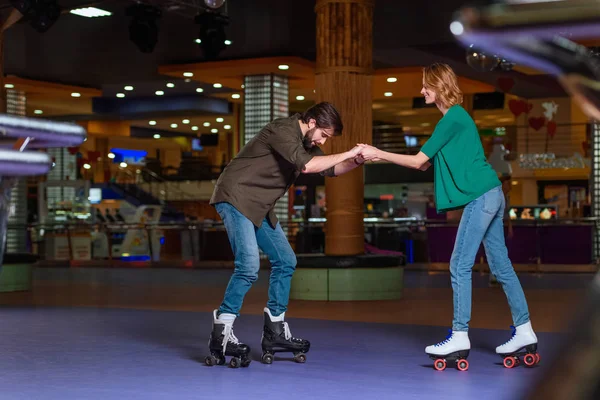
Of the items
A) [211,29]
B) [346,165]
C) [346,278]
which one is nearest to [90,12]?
[211,29]

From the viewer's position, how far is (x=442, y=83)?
4.63 metres

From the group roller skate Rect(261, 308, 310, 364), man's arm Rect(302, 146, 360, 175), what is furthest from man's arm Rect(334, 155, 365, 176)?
roller skate Rect(261, 308, 310, 364)

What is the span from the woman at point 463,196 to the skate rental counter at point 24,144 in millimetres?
2923

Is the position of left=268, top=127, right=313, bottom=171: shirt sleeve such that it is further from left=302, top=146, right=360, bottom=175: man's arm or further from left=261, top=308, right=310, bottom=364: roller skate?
left=261, top=308, right=310, bottom=364: roller skate

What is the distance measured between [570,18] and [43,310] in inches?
310

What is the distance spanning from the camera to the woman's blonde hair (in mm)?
4625

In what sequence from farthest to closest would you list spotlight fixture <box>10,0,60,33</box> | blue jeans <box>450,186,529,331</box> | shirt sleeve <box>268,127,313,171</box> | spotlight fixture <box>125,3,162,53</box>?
spotlight fixture <box>125,3,162,53</box> → spotlight fixture <box>10,0,60,33</box> → blue jeans <box>450,186,529,331</box> → shirt sleeve <box>268,127,313,171</box>

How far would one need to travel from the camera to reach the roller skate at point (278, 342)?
15.9 ft

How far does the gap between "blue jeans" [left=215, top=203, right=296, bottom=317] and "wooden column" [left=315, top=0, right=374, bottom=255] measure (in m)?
4.27

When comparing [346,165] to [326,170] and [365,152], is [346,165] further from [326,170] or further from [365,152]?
[365,152]

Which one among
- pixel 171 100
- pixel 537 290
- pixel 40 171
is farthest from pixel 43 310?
pixel 171 100

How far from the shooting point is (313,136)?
4.72 meters

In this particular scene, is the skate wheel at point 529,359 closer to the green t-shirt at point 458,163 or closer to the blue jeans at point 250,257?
the green t-shirt at point 458,163

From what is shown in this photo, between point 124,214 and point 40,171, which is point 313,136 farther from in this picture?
point 124,214
